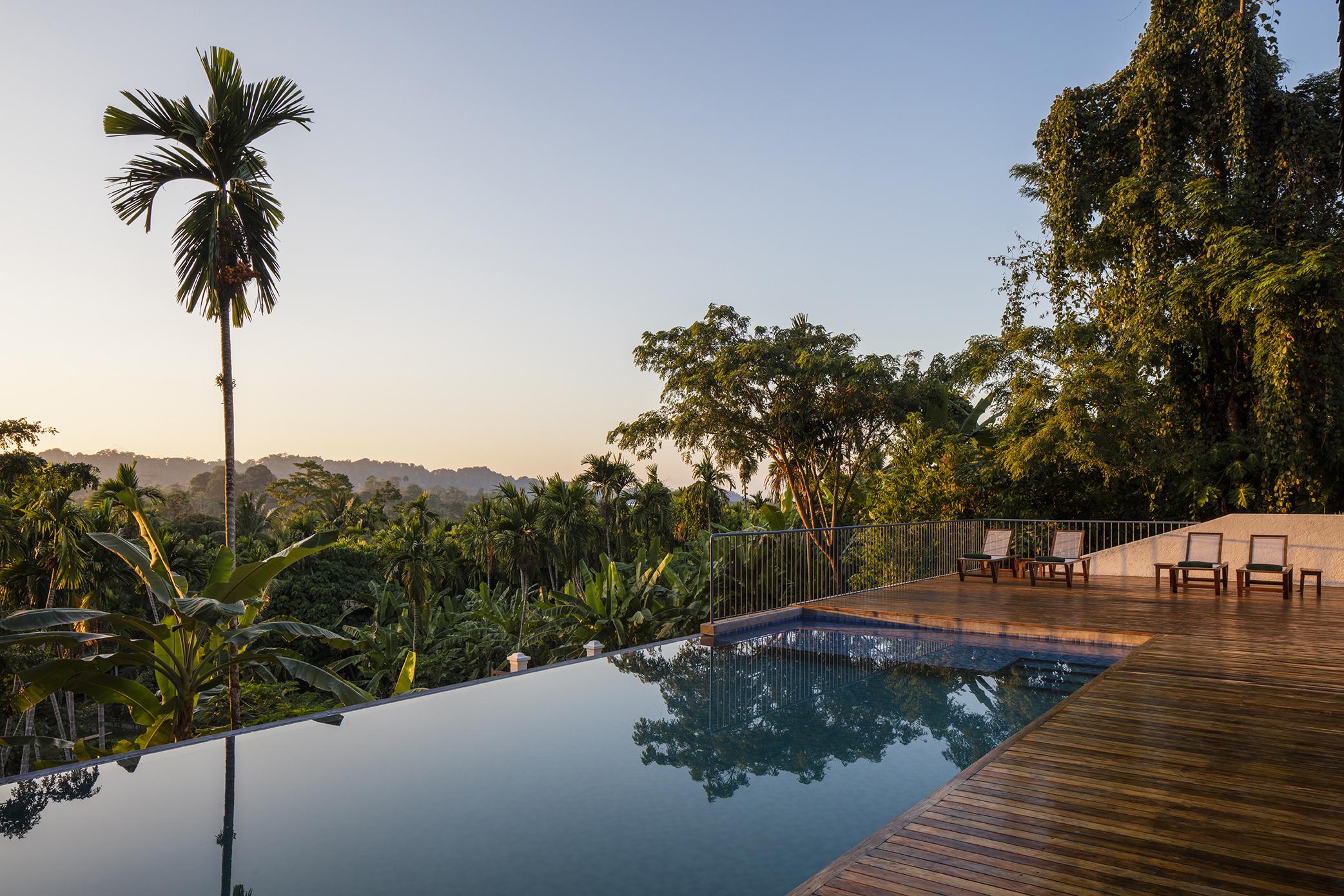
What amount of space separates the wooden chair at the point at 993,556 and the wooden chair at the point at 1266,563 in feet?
10.2

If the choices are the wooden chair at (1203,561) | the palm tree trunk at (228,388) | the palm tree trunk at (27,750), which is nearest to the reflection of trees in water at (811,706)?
the wooden chair at (1203,561)

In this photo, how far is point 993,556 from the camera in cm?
1236

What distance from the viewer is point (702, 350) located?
57.2 ft

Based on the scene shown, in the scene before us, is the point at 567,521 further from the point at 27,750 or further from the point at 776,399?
the point at 27,750

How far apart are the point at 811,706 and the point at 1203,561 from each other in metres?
8.30

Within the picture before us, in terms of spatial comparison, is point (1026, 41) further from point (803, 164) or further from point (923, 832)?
point (923, 832)

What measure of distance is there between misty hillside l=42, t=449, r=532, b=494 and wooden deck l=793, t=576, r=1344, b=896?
72895mm

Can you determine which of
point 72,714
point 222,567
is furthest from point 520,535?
point 222,567

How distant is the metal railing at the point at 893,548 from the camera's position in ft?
36.1

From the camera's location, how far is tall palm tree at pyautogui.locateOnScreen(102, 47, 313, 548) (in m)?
10.6

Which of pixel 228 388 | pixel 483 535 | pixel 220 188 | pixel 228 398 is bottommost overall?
pixel 483 535

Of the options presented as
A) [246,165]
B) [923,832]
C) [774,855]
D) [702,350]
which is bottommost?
[774,855]

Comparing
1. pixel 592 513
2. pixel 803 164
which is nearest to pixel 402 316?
pixel 803 164

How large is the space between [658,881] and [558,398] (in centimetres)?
2440
